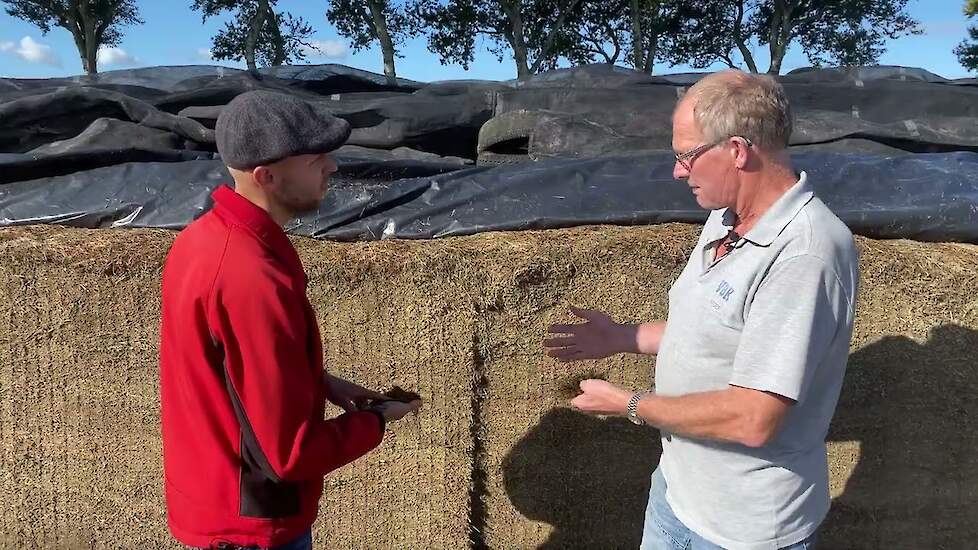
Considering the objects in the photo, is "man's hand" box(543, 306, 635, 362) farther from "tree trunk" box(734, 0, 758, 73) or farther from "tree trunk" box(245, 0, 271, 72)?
"tree trunk" box(734, 0, 758, 73)

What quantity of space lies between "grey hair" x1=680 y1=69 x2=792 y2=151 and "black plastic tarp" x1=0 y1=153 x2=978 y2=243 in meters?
1.16

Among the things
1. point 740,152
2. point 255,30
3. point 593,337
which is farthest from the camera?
point 255,30

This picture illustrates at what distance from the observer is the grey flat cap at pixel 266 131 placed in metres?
1.27

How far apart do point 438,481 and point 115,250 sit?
1.40 meters

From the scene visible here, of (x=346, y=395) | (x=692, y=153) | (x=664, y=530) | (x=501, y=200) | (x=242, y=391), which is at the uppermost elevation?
(x=692, y=153)

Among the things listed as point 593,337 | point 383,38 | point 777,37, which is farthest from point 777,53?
point 593,337

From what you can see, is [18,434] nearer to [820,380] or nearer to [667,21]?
[820,380]

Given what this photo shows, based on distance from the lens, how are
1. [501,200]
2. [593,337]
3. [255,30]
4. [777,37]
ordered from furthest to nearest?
[777,37] → [255,30] → [501,200] → [593,337]

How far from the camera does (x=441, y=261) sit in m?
2.36

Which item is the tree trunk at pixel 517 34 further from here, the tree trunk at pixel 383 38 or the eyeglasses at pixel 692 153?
the eyeglasses at pixel 692 153

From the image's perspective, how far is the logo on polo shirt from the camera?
4.45 feet

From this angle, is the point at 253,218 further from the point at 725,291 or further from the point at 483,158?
the point at 483,158

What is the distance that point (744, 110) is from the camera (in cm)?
129

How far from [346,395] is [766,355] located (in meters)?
0.97
